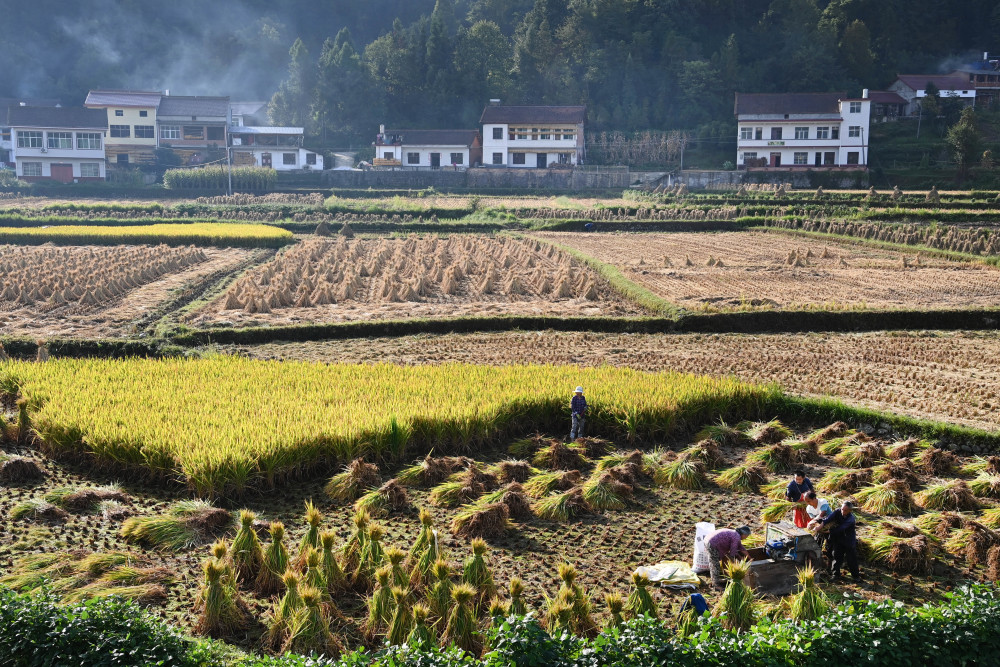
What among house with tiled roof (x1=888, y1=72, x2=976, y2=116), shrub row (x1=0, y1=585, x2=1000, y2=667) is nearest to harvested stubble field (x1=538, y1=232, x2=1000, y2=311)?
shrub row (x1=0, y1=585, x2=1000, y2=667)

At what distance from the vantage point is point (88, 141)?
65.9 meters

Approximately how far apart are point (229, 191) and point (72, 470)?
158 ft

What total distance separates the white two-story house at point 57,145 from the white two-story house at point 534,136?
26738 millimetres

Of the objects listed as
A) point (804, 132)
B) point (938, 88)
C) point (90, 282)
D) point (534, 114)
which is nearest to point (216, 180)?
point (534, 114)

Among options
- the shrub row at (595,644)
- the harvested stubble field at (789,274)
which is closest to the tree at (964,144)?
the harvested stubble field at (789,274)

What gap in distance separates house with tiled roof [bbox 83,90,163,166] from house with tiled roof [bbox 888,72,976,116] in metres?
53.2

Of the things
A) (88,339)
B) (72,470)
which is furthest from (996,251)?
(72,470)

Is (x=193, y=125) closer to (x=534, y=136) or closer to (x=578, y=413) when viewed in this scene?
(x=534, y=136)

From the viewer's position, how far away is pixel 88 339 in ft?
58.9

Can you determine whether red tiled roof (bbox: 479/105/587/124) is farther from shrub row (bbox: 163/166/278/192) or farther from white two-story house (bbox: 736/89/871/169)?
shrub row (bbox: 163/166/278/192)

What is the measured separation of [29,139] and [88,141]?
146 inches

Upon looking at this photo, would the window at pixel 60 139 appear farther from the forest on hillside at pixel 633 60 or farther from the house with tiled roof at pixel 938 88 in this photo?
the house with tiled roof at pixel 938 88

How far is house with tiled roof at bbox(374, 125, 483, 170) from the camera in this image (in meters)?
65.9

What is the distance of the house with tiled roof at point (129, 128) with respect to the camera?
67.6 meters
